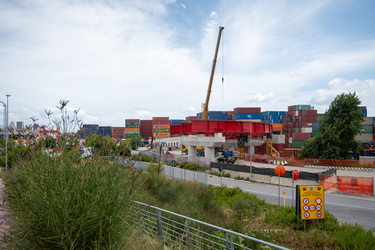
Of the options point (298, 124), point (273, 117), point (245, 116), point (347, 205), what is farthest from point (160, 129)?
point (347, 205)

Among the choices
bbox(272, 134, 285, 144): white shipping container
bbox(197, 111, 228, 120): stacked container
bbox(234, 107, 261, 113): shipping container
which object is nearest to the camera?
bbox(272, 134, 285, 144): white shipping container

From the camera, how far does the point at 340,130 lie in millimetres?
44312

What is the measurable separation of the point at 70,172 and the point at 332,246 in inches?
299

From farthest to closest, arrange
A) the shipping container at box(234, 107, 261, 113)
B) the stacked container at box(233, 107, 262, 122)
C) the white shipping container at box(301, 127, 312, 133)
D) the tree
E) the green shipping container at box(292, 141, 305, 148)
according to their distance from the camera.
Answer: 1. the shipping container at box(234, 107, 261, 113)
2. the stacked container at box(233, 107, 262, 122)
3. the white shipping container at box(301, 127, 312, 133)
4. the green shipping container at box(292, 141, 305, 148)
5. the tree

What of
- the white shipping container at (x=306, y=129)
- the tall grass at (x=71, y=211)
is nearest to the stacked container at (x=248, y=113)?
the white shipping container at (x=306, y=129)

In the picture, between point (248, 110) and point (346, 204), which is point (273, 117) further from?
point (346, 204)

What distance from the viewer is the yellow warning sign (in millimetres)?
10695

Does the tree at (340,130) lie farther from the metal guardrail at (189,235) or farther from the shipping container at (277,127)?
the metal guardrail at (189,235)

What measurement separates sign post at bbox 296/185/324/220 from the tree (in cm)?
3640

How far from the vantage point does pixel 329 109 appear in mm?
46594

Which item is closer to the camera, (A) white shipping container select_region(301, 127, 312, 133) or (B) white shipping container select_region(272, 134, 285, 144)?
(A) white shipping container select_region(301, 127, 312, 133)

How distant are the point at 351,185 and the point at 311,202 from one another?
15101 mm

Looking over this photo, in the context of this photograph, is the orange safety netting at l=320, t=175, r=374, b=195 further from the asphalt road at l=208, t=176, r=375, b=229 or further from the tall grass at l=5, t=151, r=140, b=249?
the tall grass at l=5, t=151, r=140, b=249

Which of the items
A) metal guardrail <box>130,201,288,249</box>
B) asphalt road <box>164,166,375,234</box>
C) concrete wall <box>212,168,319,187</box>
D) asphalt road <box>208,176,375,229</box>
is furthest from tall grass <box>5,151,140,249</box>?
concrete wall <box>212,168,319,187</box>
